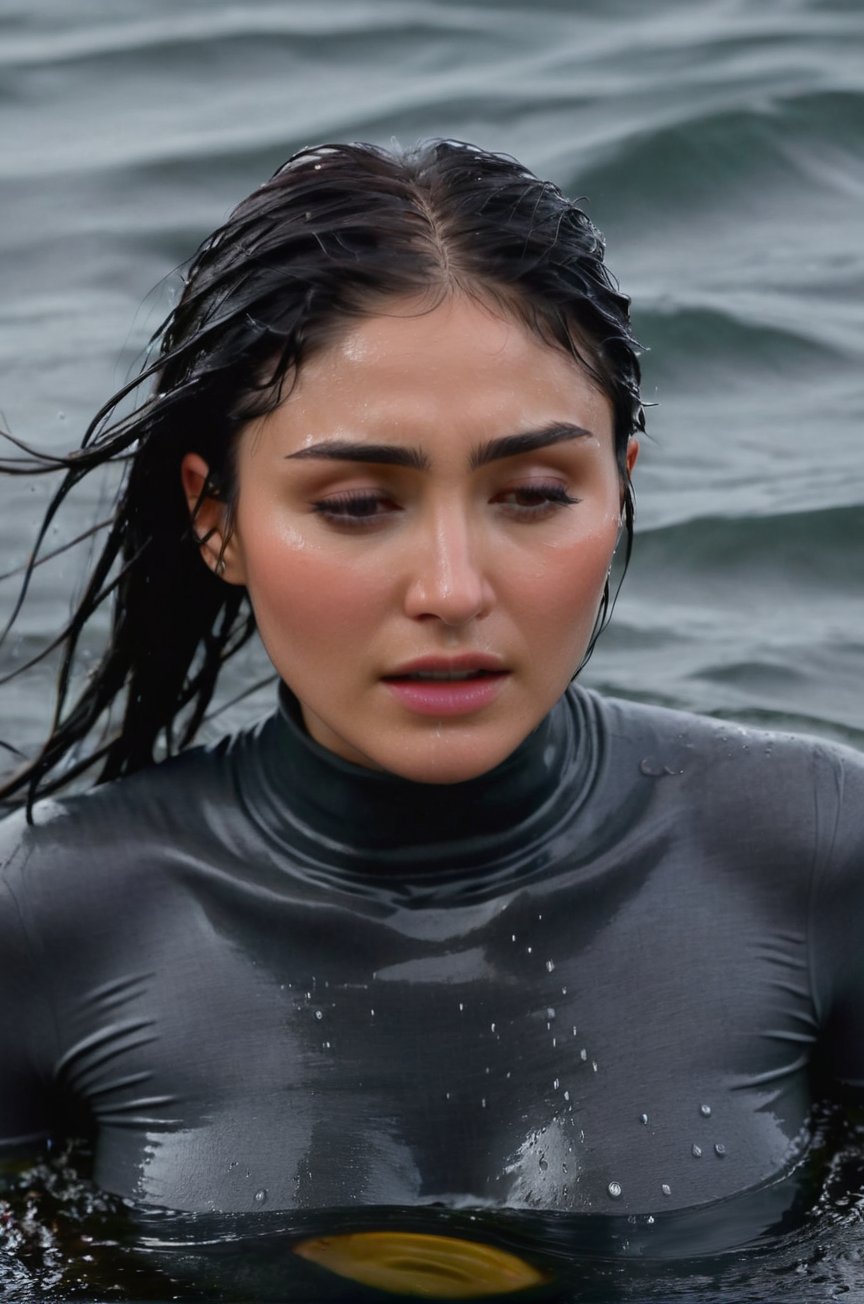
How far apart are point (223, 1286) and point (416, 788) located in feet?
1.92

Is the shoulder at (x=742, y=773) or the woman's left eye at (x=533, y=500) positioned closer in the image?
the woman's left eye at (x=533, y=500)

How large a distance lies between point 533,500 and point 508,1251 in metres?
0.82

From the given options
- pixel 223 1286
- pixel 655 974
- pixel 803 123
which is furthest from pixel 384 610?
pixel 803 123

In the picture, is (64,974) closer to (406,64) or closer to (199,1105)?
(199,1105)

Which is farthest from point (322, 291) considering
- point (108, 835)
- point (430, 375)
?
point (108, 835)

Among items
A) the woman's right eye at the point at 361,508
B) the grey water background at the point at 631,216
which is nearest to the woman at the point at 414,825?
the woman's right eye at the point at 361,508

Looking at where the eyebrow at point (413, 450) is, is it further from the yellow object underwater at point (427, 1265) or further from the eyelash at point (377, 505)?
the yellow object underwater at point (427, 1265)

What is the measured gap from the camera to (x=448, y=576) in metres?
2.34

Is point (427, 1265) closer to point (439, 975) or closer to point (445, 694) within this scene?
point (439, 975)

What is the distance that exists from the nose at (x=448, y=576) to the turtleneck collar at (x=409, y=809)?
313 mm

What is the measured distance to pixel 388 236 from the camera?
2.48 m

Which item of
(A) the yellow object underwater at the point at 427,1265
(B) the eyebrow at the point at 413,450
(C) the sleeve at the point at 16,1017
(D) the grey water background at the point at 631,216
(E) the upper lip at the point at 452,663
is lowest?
(A) the yellow object underwater at the point at 427,1265

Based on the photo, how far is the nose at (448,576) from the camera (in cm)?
234

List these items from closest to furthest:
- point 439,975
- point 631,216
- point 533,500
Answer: point 533,500 → point 439,975 → point 631,216
